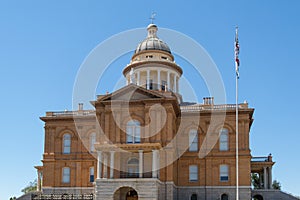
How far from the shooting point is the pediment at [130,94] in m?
48.0

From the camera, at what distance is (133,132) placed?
47.6 meters

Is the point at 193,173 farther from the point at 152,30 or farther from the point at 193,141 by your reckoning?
the point at 152,30

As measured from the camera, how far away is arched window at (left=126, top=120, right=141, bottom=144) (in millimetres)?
47438

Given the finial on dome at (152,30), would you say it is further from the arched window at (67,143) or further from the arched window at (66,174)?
the arched window at (66,174)

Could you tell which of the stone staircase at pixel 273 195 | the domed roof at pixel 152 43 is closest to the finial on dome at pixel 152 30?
the domed roof at pixel 152 43

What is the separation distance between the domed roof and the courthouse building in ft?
1.24

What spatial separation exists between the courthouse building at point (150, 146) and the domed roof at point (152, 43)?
377 mm

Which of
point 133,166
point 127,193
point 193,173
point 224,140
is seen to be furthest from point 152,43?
point 127,193

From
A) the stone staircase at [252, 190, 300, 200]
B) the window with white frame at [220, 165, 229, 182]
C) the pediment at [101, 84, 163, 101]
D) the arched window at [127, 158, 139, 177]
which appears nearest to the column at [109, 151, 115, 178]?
the arched window at [127, 158, 139, 177]

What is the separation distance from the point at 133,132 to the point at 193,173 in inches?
346

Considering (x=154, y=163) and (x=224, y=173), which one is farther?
(x=224, y=173)

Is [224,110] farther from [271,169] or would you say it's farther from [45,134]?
[45,134]

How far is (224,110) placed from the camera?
51.3 meters

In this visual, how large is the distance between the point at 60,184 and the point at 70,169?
80.7 inches
